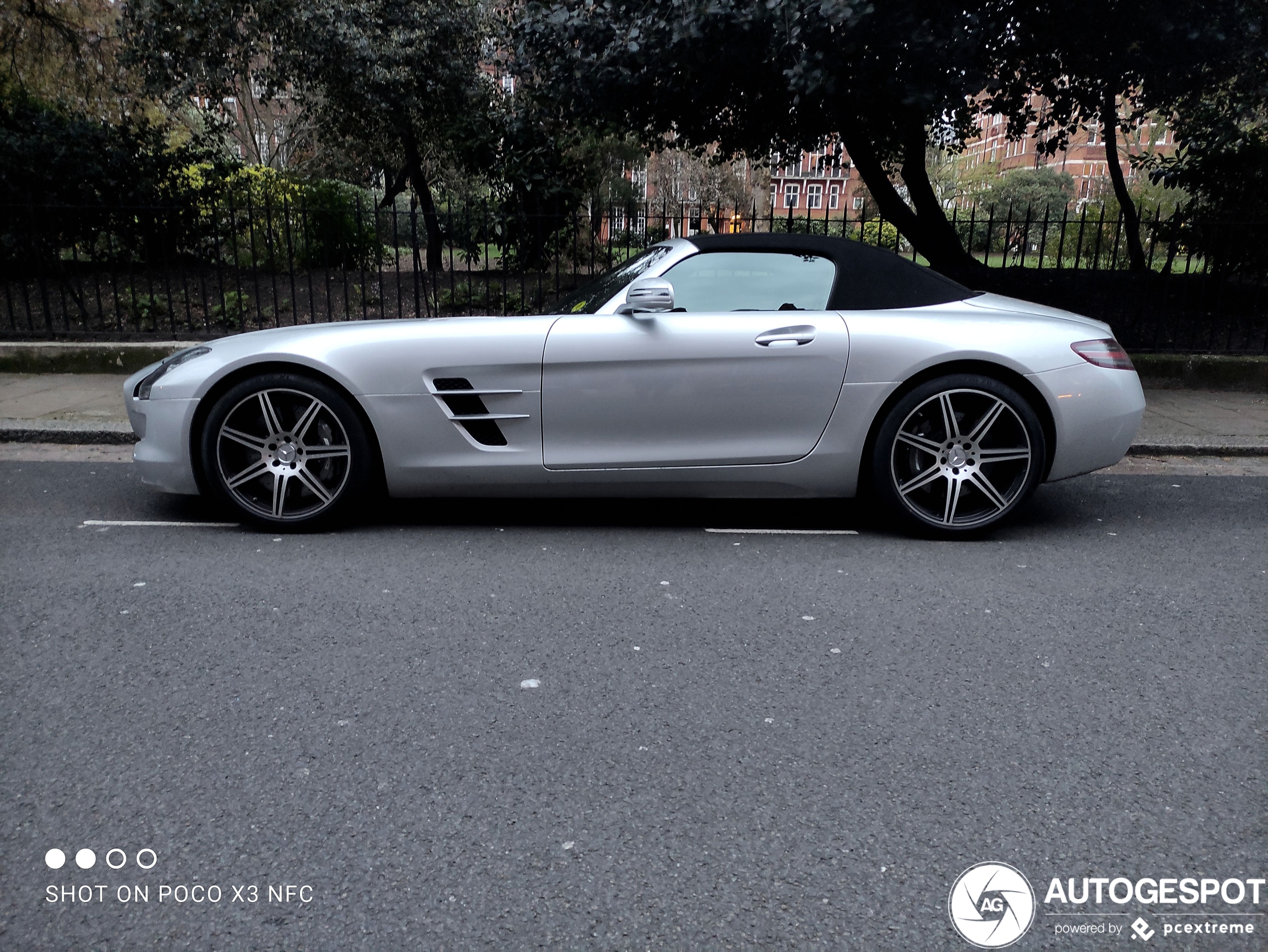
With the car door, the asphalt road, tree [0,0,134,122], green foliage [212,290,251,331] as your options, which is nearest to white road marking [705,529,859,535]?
the asphalt road

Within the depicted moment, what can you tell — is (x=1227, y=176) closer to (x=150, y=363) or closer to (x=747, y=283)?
(x=747, y=283)

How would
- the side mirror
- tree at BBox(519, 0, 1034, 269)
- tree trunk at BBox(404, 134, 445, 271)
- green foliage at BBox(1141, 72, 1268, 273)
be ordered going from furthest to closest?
tree trunk at BBox(404, 134, 445, 271)
green foliage at BBox(1141, 72, 1268, 273)
tree at BBox(519, 0, 1034, 269)
the side mirror

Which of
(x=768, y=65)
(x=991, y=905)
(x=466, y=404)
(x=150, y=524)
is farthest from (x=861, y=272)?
(x=768, y=65)

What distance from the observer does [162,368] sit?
480cm

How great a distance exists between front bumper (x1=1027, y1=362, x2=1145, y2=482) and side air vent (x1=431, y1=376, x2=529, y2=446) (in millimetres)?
2452

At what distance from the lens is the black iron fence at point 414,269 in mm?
9430

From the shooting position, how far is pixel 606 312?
465 cm

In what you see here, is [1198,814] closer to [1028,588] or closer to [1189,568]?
[1028,588]

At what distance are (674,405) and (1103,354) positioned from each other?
2.04m

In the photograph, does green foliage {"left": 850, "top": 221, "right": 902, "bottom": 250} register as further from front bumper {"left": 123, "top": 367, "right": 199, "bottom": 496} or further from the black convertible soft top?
front bumper {"left": 123, "top": 367, "right": 199, "bottom": 496}

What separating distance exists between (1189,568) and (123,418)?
6.72 m

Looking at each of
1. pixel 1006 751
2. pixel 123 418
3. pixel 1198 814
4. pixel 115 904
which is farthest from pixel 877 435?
pixel 123 418

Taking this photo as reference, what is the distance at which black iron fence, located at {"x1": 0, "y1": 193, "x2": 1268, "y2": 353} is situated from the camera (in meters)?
9.43

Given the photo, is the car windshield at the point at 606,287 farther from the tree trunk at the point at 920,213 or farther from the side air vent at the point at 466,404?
the tree trunk at the point at 920,213
